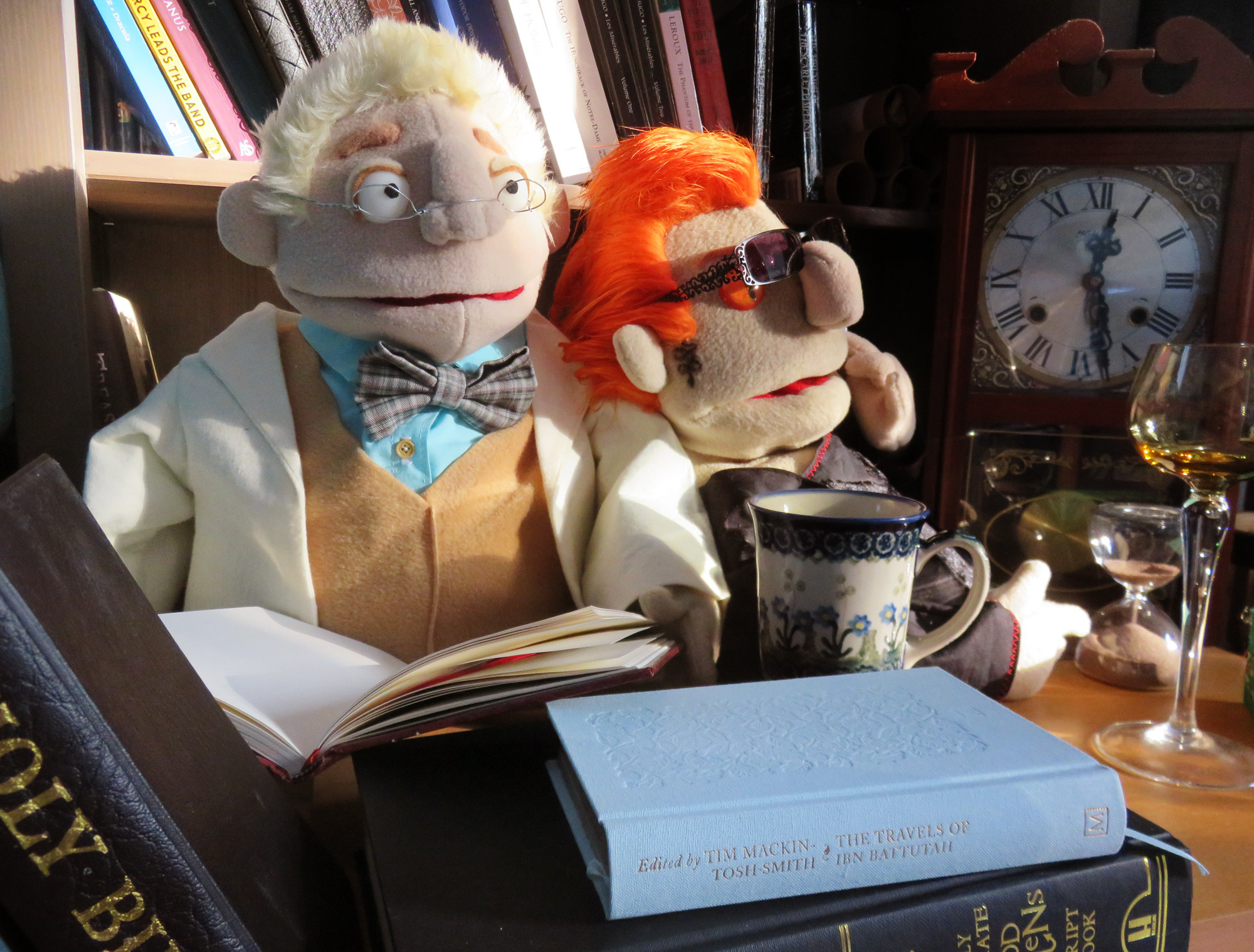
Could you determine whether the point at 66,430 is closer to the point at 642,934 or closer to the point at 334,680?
the point at 334,680

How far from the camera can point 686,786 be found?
36 cm

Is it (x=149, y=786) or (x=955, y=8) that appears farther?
(x=955, y=8)

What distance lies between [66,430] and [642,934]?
596 millimetres

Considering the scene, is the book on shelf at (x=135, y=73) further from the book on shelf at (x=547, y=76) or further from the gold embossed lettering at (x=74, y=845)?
the gold embossed lettering at (x=74, y=845)

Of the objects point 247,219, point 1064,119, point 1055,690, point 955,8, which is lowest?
point 1055,690

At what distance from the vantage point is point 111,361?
688 millimetres

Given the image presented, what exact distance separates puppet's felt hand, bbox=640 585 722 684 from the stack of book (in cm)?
39

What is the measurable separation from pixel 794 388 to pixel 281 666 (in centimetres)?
41

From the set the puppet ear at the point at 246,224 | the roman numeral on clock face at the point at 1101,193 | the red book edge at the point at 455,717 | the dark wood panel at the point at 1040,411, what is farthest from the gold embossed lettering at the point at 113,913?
the roman numeral on clock face at the point at 1101,193

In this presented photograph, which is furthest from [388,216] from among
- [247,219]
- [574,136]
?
[574,136]

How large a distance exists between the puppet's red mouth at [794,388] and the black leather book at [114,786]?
0.43 m

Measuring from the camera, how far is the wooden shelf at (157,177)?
0.64 meters

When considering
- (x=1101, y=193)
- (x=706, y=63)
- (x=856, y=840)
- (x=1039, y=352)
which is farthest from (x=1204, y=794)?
(x=706, y=63)

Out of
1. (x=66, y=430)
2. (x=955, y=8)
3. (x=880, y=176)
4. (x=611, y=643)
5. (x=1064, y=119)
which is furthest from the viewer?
(x=955, y=8)
